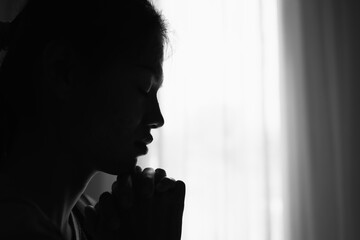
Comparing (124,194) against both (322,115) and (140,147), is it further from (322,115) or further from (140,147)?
(322,115)

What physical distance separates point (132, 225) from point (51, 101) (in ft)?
0.82

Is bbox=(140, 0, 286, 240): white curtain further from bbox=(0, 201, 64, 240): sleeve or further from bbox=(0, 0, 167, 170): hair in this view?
bbox=(0, 201, 64, 240): sleeve

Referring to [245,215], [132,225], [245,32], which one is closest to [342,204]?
[245,215]

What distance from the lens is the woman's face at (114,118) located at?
0.65 metres

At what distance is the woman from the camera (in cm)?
65

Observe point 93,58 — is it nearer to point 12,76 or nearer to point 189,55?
point 12,76

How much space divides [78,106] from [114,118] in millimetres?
62

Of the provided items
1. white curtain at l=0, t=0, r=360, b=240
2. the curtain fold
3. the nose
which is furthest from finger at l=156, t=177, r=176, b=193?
the curtain fold

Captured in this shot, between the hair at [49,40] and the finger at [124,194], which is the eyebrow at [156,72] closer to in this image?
the hair at [49,40]

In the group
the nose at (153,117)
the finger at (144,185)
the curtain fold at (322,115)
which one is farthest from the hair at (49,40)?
the curtain fold at (322,115)

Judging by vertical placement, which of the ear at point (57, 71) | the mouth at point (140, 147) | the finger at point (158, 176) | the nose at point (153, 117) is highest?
the ear at point (57, 71)

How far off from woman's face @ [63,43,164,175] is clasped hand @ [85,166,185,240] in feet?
0.17

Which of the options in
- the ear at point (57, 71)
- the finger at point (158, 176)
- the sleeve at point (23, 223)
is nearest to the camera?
the sleeve at point (23, 223)

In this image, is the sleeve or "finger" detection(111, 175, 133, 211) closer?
the sleeve
